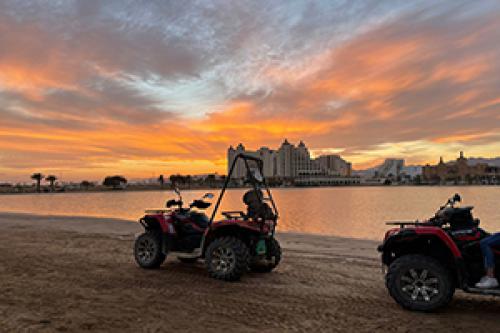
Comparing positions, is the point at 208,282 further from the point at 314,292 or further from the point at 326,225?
the point at 326,225

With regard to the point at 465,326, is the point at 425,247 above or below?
above

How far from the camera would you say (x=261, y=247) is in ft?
24.7

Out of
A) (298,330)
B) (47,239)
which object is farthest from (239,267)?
(47,239)

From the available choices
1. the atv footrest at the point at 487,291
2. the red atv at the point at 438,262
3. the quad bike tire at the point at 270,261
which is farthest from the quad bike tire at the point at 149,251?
the atv footrest at the point at 487,291

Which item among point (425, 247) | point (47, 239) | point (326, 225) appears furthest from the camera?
point (326, 225)

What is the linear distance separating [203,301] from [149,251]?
2.98 m

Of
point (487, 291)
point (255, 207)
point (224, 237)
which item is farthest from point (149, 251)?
point (487, 291)

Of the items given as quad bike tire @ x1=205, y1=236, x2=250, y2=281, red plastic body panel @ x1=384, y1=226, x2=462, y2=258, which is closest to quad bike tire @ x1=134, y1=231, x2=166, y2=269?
quad bike tire @ x1=205, y1=236, x2=250, y2=281

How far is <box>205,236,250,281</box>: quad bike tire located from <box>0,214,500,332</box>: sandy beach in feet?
0.67

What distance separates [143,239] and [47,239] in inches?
249

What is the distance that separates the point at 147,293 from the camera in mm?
6273

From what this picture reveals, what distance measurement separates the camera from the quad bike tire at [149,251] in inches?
328

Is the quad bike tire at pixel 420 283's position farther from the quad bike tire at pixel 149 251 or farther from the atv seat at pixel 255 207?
the quad bike tire at pixel 149 251

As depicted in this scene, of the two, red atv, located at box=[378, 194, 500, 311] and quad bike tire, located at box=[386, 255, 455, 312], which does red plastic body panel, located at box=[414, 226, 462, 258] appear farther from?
quad bike tire, located at box=[386, 255, 455, 312]
